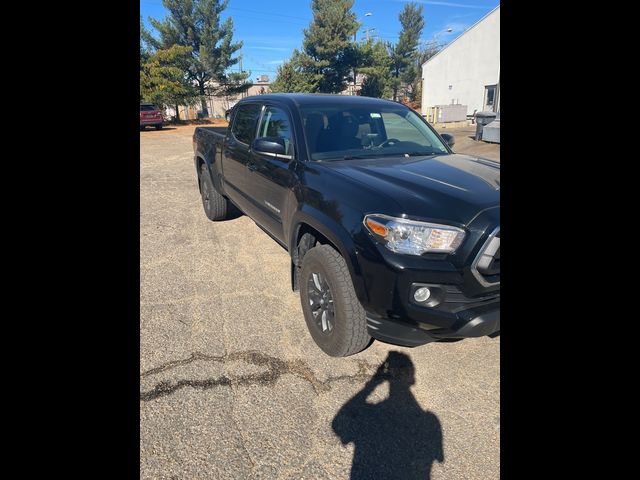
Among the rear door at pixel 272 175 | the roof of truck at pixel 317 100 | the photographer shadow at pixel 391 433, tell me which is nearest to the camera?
the photographer shadow at pixel 391 433

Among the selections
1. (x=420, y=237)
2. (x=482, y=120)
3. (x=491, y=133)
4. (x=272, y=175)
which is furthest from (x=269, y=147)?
(x=482, y=120)

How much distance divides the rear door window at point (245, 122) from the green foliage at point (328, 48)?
119 ft

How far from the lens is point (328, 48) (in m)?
40.1

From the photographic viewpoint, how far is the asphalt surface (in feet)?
6.17

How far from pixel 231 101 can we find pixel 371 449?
1542 inches

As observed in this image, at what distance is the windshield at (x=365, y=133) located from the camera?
3.17 m

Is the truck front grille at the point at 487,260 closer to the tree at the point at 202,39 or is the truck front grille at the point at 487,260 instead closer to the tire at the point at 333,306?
the tire at the point at 333,306

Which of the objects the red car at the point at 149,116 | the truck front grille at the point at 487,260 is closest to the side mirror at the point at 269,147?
the truck front grille at the point at 487,260

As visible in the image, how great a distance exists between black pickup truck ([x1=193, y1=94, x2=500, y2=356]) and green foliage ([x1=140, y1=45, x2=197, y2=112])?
26.1 m

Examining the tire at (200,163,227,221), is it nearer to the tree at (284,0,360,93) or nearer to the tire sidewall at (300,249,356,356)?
the tire sidewall at (300,249,356,356)

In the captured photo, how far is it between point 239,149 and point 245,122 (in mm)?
382
